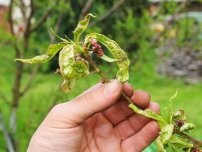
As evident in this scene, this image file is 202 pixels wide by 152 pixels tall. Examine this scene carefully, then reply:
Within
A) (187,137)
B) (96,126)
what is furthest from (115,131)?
(187,137)

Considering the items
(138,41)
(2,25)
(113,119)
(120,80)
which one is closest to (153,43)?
(138,41)

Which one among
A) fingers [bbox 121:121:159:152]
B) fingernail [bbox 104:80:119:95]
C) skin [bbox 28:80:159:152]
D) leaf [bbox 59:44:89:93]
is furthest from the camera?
fingers [bbox 121:121:159:152]

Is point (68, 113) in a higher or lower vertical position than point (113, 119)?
higher

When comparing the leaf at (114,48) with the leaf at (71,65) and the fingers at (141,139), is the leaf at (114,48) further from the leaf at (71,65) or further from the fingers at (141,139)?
the fingers at (141,139)

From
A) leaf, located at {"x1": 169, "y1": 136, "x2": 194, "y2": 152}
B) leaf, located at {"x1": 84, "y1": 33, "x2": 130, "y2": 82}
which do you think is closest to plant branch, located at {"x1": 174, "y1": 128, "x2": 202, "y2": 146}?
leaf, located at {"x1": 169, "y1": 136, "x2": 194, "y2": 152}

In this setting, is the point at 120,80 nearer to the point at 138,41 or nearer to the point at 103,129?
the point at 103,129

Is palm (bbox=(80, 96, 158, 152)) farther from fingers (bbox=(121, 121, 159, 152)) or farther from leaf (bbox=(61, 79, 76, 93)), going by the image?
leaf (bbox=(61, 79, 76, 93))

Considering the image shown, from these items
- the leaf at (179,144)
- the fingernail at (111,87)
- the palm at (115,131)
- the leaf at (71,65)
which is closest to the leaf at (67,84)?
the leaf at (71,65)

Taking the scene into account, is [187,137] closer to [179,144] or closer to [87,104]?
[179,144]
